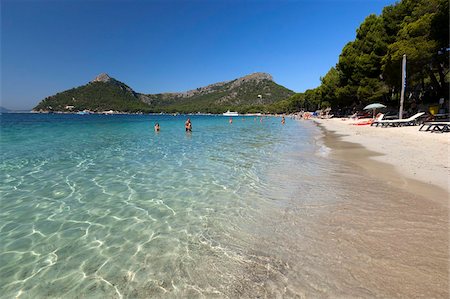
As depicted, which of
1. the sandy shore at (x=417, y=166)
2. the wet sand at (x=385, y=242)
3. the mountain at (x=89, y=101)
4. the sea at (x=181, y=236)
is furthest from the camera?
the mountain at (x=89, y=101)

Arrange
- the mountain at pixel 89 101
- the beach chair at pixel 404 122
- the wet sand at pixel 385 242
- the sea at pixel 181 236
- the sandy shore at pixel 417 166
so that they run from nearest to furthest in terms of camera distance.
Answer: the wet sand at pixel 385 242 < the sea at pixel 181 236 < the sandy shore at pixel 417 166 < the beach chair at pixel 404 122 < the mountain at pixel 89 101

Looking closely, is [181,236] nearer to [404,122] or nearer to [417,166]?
[417,166]

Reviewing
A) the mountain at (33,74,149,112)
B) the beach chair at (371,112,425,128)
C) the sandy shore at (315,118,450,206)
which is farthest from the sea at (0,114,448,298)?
the mountain at (33,74,149,112)

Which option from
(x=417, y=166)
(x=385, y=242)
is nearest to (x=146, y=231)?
(x=385, y=242)

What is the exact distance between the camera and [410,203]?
19.3 ft

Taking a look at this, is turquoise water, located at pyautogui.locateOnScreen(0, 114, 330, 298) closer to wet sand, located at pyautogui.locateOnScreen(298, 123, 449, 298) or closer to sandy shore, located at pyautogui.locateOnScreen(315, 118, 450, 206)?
wet sand, located at pyautogui.locateOnScreen(298, 123, 449, 298)

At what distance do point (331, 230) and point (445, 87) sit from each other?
34.6 meters

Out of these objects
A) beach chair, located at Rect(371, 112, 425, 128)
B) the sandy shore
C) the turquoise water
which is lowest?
the turquoise water

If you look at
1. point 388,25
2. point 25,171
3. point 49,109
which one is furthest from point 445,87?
point 49,109

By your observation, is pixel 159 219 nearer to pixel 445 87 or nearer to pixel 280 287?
pixel 280 287

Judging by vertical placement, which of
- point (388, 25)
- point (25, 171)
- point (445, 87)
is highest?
point (388, 25)

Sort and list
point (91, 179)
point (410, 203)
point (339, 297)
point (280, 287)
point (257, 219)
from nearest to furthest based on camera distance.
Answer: point (339, 297)
point (280, 287)
point (257, 219)
point (410, 203)
point (91, 179)

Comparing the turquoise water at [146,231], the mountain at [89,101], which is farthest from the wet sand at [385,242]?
the mountain at [89,101]

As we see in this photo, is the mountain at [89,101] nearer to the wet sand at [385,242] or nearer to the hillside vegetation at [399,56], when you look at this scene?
the hillside vegetation at [399,56]
